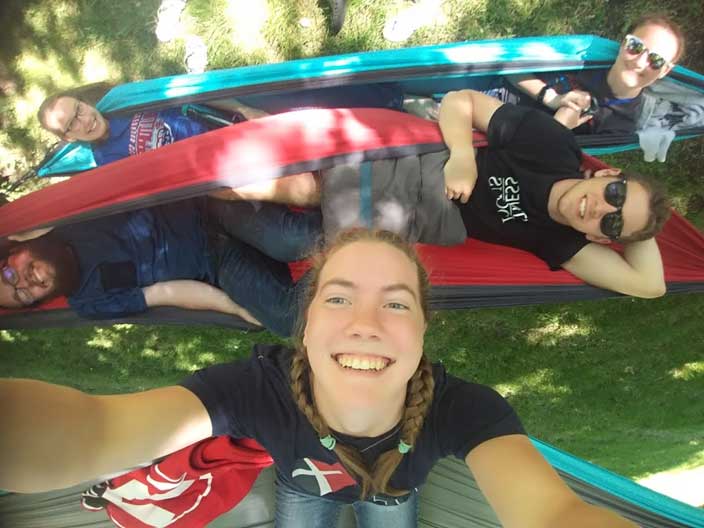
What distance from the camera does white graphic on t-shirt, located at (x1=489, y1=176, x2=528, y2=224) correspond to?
0.86 meters

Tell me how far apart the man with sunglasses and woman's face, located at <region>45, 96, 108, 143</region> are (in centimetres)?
71

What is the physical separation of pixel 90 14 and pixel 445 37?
589 millimetres

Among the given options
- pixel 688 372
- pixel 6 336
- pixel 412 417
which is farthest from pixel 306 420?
pixel 688 372

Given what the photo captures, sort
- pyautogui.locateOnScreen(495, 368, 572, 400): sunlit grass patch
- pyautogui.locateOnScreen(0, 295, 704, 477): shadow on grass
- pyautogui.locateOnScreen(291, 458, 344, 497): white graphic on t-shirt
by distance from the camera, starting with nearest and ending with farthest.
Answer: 1. pyautogui.locateOnScreen(291, 458, 344, 497): white graphic on t-shirt
2. pyautogui.locateOnScreen(0, 295, 704, 477): shadow on grass
3. pyautogui.locateOnScreen(495, 368, 572, 400): sunlit grass patch

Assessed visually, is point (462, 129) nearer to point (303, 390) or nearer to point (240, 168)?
point (240, 168)

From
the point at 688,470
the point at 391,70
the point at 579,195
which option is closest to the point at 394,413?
the point at 579,195

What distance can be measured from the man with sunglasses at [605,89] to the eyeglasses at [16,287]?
0.86 m

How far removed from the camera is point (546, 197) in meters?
0.85

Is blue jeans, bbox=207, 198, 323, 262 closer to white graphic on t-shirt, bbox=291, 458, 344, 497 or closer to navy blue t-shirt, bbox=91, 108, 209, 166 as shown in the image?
navy blue t-shirt, bbox=91, 108, 209, 166

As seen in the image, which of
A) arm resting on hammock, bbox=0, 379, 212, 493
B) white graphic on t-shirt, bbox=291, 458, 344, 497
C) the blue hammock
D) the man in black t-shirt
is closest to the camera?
arm resting on hammock, bbox=0, 379, 212, 493

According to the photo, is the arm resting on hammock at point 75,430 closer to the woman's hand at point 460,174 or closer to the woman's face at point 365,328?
the woman's face at point 365,328

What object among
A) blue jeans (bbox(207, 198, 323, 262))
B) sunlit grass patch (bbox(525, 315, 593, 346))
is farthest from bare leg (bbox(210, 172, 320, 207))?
sunlit grass patch (bbox(525, 315, 593, 346))

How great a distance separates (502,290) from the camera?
1020 mm

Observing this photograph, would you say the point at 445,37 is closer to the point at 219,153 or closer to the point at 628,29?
the point at 628,29
